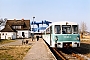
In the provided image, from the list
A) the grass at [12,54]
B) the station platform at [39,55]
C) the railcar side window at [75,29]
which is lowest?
the grass at [12,54]

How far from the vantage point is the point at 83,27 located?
8381 cm

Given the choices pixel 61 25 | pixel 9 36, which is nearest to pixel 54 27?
pixel 61 25

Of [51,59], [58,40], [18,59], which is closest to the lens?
[51,59]

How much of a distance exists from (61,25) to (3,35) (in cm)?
4757

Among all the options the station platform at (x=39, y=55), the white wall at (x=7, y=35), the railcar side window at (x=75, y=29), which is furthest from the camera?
the white wall at (x=7, y=35)

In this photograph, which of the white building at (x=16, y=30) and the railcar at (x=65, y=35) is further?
the white building at (x=16, y=30)

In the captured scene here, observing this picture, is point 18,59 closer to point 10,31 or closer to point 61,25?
point 61,25

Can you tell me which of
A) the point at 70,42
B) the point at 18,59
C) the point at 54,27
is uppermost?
the point at 54,27

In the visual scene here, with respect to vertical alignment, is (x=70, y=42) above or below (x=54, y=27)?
below

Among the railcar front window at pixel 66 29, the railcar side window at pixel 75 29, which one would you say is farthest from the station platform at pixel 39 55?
the railcar side window at pixel 75 29

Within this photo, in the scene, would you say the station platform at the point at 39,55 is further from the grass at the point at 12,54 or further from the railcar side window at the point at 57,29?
the railcar side window at the point at 57,29

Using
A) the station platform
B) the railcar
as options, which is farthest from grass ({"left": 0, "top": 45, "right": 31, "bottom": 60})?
the railcar

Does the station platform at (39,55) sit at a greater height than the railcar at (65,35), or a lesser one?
lesser

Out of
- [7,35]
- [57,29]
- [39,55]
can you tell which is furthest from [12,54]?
[7,35]
